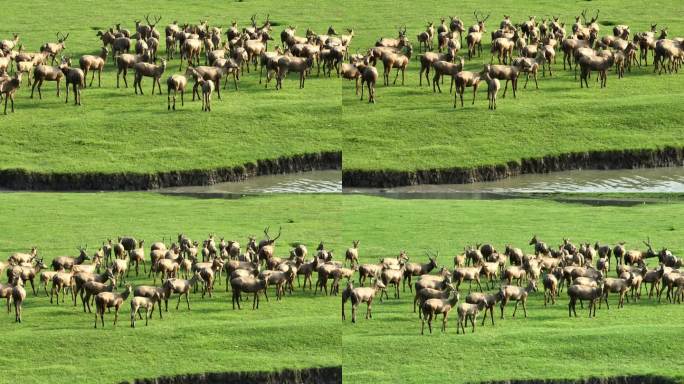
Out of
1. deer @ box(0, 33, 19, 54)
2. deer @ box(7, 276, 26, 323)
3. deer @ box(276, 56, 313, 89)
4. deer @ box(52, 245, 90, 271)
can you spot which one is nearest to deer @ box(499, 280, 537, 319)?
deer @ box(52, 245, 90, 271)

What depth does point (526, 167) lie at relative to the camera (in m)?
41.7

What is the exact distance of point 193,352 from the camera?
33.2 m

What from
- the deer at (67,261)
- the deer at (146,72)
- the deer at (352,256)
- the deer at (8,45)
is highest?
the deer at (8,45)

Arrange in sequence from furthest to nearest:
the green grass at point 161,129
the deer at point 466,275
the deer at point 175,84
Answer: the deer at point 175,84
the green grass at point 161,129
the deer at point 466,275

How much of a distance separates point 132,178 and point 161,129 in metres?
2.13

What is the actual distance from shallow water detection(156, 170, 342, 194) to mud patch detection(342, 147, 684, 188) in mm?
528

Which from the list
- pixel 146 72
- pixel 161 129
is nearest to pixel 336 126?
pixel 161 129

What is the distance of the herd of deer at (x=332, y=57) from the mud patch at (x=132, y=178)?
2843mm

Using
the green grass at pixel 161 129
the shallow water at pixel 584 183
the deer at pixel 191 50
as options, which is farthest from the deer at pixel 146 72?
the shallow water at pixel 584 183

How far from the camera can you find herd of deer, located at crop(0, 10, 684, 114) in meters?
43.4

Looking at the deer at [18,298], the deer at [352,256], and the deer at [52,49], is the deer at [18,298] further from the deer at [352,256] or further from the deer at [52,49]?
the deer at [52,49]

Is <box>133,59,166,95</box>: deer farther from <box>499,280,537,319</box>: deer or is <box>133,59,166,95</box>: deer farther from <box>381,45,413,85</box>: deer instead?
<box>499,280,537,319</box>: deer

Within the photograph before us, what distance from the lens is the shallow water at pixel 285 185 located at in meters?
41.6

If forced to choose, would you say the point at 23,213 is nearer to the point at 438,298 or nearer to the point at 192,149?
the point at 192,149
